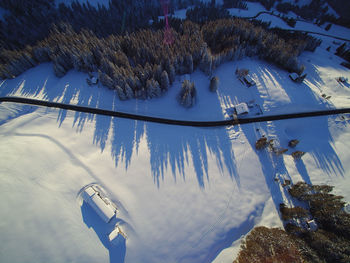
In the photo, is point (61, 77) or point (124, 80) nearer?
point (124, 80)

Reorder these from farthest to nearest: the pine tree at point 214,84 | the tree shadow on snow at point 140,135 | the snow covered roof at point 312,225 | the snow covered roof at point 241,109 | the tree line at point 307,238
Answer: the pine tree at point 214,84, the snow covered roof at point 241,109, the tree shadow on snow at point 140,135, the snow covered roof at point 312,225, the tree line at point 307,238

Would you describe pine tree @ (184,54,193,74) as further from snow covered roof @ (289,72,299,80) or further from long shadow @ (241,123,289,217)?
snow covered roof @ (289,72,299,80)

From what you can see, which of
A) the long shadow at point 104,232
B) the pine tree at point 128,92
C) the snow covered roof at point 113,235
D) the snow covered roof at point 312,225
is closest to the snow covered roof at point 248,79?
the pine tree at point 128,92

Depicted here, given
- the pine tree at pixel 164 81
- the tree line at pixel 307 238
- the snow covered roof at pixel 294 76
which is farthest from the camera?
the snow covered roof at pixel 294 76

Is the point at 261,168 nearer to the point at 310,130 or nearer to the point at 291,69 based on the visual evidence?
the point at 310,130

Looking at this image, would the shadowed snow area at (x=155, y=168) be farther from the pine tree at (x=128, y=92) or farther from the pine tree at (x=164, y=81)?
the pine tree at (x=164, y=81)

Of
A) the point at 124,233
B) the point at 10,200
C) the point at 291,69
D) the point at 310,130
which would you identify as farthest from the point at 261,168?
the point at 10,200

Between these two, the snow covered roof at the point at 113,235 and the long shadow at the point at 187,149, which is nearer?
the snow covered roof at the point at 113,235
